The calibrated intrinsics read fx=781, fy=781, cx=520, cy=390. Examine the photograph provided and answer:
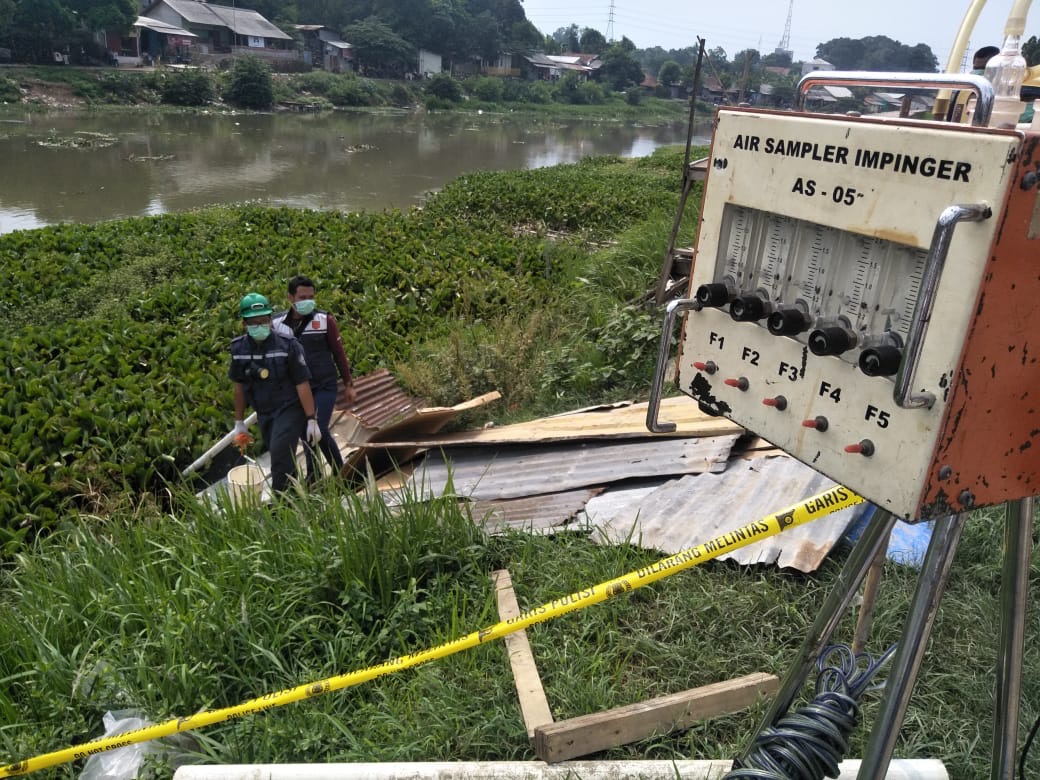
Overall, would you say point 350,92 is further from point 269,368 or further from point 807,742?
point 807,742

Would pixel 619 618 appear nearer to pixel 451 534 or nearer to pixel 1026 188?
pixel 451 534

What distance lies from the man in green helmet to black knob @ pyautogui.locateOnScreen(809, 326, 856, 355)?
13.7ft

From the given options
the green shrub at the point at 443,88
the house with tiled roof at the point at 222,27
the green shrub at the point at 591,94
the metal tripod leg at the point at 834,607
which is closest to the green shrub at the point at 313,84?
the house with tiled roof at the point at 222,27

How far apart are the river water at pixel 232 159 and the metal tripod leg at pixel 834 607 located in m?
20.5

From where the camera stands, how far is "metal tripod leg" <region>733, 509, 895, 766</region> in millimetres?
1902

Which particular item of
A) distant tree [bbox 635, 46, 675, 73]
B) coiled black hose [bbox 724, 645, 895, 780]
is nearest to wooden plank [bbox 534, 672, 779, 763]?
coiled black hose [bbox 724, 645, 895, 780]

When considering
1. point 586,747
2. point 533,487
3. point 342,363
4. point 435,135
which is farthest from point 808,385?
point 435,135

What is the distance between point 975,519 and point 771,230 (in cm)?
257

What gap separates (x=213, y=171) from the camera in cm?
2742

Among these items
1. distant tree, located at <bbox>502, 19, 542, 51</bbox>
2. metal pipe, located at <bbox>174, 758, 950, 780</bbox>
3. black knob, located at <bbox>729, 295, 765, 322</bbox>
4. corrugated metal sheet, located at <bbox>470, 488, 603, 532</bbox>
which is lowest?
corrugated metal sheet, located at <bbox>470, 488, 603, 532</bbox>

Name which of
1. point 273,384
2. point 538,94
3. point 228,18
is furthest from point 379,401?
point 538,94

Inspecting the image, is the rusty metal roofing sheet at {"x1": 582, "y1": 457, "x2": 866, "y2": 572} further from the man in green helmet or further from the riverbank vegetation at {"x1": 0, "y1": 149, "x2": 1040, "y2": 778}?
the man in green helmet

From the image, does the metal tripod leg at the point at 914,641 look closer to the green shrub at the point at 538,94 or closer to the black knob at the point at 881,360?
the black knob at the point at 881,360

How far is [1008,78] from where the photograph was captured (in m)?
1.63
